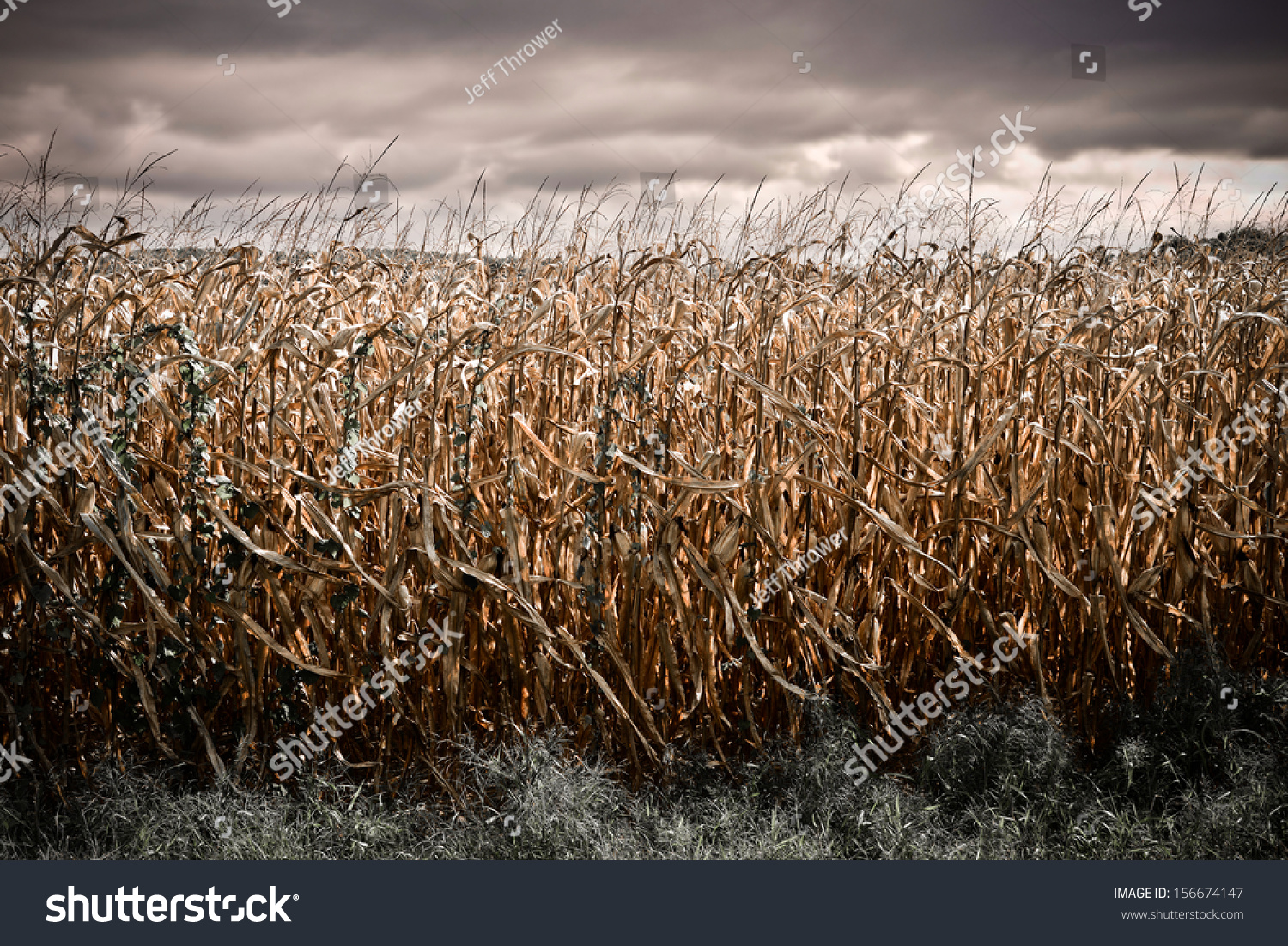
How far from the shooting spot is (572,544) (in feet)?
6.10

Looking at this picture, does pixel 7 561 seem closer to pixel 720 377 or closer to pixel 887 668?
pixel 720 377

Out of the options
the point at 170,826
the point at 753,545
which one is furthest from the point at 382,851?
the point at 753,545

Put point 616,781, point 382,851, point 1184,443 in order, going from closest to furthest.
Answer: point 382,851
point 616,781
point 1184,443

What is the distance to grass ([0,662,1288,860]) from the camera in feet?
5.53

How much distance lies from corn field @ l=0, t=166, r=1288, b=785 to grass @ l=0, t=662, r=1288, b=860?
0.25 feet

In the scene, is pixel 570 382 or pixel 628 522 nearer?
pixel 628 522

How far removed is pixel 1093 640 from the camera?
1.92 metres

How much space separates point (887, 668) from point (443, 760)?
0.97 meters

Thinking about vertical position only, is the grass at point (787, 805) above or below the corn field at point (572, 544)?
below

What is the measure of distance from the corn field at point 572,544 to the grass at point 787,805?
8cm

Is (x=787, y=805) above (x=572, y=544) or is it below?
below

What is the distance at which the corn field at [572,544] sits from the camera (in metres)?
1.72

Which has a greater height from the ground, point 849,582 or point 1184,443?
point 1184,443

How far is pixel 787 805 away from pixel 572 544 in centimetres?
69
